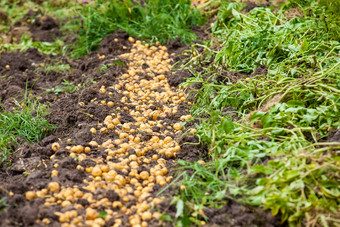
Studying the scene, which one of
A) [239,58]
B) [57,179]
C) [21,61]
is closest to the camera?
[57,179]

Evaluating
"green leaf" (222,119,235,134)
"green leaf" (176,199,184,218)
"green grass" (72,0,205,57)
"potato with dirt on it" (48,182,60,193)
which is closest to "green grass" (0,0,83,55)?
"green grass" (72,0,205,57)

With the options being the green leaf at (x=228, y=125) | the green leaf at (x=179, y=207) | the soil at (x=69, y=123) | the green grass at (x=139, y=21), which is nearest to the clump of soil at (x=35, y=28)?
the soil at (x=69, y=123)

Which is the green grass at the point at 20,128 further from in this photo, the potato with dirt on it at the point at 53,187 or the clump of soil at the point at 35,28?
the clump of soil at the point at 35,28

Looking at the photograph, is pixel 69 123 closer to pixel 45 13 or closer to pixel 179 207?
pixel 179 207

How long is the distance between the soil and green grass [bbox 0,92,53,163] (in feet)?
0.28

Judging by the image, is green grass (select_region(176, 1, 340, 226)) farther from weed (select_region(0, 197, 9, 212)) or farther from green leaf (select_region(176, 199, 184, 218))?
weed (select_region(0, 197, 9, 212))

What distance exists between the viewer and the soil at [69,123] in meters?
2.24

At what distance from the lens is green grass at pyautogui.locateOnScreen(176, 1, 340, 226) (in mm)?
2197

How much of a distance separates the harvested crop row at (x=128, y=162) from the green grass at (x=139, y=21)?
3.09 ft

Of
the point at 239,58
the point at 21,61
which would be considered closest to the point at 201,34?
the point at 239,58

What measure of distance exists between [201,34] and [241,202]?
2.96m

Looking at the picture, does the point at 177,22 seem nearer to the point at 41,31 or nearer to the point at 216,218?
the point at 41,31

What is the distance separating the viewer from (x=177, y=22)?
4.75 meters

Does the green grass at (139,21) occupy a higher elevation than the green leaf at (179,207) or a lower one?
higher
